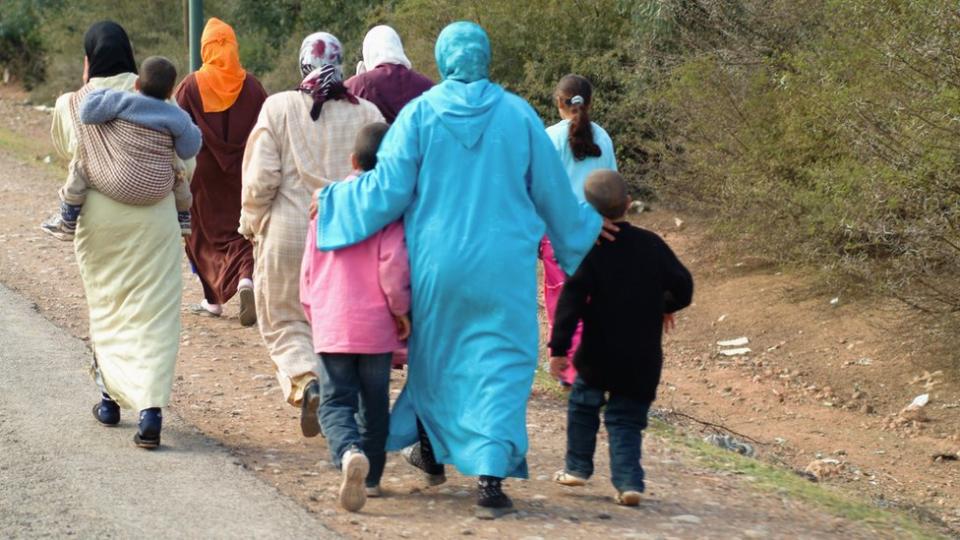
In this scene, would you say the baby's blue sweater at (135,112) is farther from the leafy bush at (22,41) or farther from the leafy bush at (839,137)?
the leafy bush at (22,41)

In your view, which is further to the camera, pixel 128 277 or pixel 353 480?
pixel 128 277

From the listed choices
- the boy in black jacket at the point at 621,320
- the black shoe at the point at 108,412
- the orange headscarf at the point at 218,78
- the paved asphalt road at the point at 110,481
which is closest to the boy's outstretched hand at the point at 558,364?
the boy in black jacket at the point at 621,320

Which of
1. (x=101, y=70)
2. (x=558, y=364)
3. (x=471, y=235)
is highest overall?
(x=101, y=70)

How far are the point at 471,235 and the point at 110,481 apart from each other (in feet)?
6.05

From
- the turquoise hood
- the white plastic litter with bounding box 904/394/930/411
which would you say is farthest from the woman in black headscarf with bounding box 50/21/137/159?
the white plastic litter with bounding box 904/394/930/411

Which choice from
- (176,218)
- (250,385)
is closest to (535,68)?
(250,385)

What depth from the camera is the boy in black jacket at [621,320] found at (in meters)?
5.79

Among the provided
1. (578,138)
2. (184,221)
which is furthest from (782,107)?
(184,221)

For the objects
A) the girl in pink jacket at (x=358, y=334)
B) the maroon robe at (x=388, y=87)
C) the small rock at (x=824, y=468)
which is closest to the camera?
the girl in pink jacket at (x=358, y=334)

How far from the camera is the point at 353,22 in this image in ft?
68.1

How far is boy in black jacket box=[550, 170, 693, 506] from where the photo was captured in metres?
5.79

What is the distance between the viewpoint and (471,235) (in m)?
5.58

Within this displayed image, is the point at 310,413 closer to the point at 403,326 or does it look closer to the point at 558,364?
the point at 403,326

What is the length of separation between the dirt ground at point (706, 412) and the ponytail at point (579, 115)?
4.62 feet
